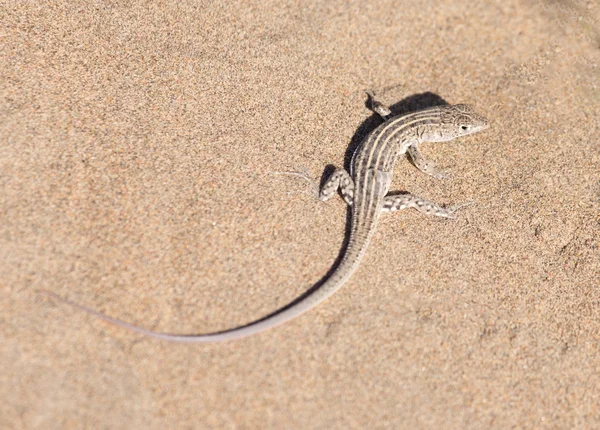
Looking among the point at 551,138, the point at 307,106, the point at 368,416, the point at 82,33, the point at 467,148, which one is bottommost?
the point at 368,416

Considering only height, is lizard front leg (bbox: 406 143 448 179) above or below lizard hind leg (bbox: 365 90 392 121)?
below

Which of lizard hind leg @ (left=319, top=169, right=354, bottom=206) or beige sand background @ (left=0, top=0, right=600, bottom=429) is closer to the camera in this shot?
beige sand background @ (left=0, top=0, right=600, bottom=429)

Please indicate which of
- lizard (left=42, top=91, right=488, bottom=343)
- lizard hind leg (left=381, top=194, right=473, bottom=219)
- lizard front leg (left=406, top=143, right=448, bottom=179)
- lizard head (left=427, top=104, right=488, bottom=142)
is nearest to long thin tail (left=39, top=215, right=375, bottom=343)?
lizard (left=42, top=91, right=488, bottom=343)

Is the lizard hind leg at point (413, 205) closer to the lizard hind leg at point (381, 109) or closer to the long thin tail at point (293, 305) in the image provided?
the long thin tail at point (293, 305)

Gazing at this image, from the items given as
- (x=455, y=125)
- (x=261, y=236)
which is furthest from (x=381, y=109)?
(x=261, y=236)

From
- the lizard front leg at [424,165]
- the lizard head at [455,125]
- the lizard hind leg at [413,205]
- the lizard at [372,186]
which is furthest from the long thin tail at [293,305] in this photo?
the lizard head at [455,125]

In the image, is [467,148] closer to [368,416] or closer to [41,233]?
[368,416]

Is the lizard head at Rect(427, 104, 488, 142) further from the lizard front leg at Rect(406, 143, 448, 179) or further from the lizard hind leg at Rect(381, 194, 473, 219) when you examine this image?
the lizard hind leg at Rect(381, 194, 473, 219)

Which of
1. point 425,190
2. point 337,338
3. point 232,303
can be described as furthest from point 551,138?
point 232,303
